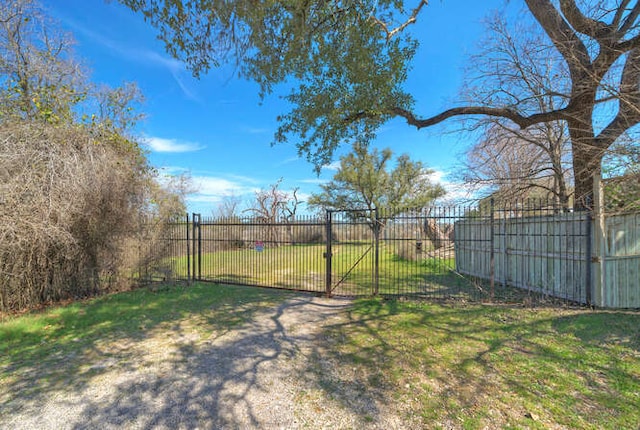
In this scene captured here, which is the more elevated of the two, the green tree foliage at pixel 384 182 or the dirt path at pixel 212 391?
the green tree foliage at pixel 384 182

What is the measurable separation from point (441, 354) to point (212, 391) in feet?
9.77

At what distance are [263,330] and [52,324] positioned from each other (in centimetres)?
412

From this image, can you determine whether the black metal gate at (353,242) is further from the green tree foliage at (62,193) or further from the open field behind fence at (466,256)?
the green tree foliage at (62,193)

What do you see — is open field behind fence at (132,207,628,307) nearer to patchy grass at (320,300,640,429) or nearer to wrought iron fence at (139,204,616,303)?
wrought iron fence at (139,204,616,303)

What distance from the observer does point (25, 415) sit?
2693 mm

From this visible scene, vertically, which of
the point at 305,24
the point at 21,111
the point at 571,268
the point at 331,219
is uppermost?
the point at 305,24

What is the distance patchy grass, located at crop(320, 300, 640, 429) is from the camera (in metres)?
2.61

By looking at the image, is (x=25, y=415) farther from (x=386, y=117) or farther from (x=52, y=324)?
(x=386, y=117)

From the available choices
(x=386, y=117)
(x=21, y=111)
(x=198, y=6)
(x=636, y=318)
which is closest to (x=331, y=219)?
(x=386, y=117)

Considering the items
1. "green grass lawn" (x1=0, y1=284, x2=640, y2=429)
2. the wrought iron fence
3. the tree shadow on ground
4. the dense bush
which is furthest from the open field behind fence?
the tree shadow on ground

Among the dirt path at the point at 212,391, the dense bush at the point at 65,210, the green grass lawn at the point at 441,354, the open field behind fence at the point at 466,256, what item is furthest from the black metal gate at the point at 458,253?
the dirt path at the point at 212,391

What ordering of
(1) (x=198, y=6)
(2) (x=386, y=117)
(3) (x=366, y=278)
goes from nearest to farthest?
(1) (x=198, y=6)
(2) (x=386, y=117)
(3) (x=366, y=278)

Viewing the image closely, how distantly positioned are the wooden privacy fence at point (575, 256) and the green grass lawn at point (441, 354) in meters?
0.57

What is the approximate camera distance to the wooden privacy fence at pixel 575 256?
5426 millimetres
